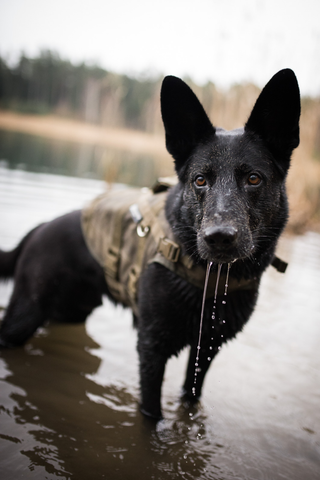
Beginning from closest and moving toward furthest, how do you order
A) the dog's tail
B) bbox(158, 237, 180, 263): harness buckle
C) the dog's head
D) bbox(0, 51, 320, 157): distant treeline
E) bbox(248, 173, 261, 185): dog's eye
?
the dog's head
bbox(248, 173, 261, 185): dog's eye
bbox(158, 237, 180, 263): harness buckle
the dog's tail
bbox(0, 51, 320, 157): distant treeline

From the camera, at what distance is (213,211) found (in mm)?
1774

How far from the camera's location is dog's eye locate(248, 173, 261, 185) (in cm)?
194

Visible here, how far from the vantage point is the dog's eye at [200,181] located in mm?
1994

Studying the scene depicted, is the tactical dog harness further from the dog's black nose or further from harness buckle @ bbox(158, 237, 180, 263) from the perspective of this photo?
the dog's black nose

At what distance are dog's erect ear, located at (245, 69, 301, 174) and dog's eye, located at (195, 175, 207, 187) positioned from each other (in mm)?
398

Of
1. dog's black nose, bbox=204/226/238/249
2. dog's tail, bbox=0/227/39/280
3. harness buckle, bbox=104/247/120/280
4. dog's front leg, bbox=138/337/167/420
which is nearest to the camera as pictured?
dog's black nose, bbox=204/226/238/249

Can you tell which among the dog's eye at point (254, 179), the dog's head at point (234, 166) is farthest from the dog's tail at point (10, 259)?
the dog's eye at point (254, 179)

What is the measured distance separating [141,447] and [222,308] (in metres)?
0.95

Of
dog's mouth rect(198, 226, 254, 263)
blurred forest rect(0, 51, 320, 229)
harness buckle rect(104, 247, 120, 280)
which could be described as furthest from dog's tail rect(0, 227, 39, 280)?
blurred forest rect(0, 51, 320, 229)

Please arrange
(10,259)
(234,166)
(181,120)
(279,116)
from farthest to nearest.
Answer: (10,259), (181,120), (279,116), (234,166)

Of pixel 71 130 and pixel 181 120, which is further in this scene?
pixel 71 130

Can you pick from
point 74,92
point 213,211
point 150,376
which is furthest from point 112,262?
point 74,92

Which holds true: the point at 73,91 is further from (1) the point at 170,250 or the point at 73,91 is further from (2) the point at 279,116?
(1) the point at 170,250

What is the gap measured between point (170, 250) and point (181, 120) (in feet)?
2.54
